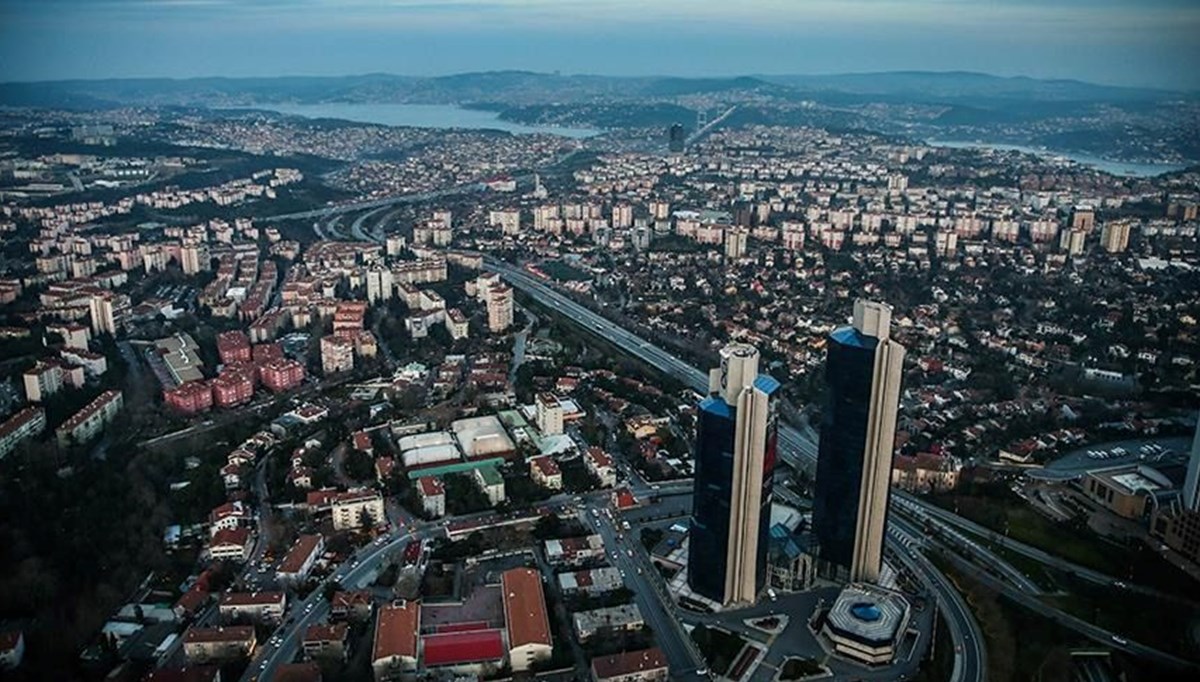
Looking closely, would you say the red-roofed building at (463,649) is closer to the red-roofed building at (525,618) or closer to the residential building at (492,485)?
the red-roofed building at (525,618)

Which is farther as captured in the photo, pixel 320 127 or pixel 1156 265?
pixel 320 127

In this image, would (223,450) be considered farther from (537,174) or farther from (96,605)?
(537,174)

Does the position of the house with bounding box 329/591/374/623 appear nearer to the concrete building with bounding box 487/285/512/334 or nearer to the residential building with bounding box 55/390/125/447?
the residential building with bounding box 55/390/125/447

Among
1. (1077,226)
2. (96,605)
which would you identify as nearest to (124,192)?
(96,605)

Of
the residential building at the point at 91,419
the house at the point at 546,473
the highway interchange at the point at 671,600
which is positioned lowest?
the highway interchange at the point at 671,600

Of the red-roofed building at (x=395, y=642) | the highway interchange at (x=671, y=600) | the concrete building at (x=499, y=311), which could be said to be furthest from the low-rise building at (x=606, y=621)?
the concrete building at (x=499, y=311)

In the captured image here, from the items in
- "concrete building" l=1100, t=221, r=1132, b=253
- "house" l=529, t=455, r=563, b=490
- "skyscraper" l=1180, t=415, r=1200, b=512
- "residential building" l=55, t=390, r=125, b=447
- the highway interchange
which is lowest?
the highway interchange

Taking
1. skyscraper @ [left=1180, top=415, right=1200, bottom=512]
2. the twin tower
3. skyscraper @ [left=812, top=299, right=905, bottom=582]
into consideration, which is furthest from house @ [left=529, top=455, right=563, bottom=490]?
skyscraper @ [left=1180, top=415, right=1200, bottom=512]
